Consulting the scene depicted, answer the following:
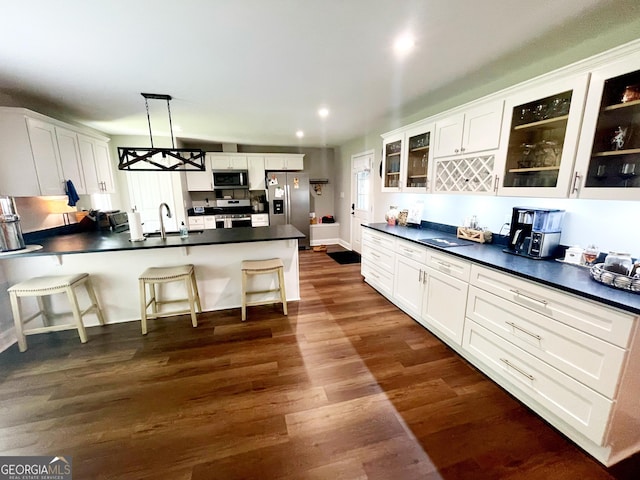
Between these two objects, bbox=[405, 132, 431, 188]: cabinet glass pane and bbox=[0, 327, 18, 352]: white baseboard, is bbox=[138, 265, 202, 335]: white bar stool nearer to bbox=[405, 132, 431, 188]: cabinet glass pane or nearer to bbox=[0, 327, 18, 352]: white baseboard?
bbox=[0, 327, 18, 352]: white baseboard

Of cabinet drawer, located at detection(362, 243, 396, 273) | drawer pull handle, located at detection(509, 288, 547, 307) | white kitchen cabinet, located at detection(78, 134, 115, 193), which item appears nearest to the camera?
drawer pull handle, located at detection(509, 288, 547, 307)

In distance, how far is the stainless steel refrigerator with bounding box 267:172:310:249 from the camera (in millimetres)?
5727

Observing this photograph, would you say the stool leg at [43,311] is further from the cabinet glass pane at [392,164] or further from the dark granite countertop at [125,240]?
the cabinet glass pane at [392,164]

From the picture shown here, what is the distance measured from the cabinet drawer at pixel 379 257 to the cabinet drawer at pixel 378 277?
0.18 feet

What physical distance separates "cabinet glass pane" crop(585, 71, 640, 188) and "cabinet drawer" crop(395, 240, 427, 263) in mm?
1299

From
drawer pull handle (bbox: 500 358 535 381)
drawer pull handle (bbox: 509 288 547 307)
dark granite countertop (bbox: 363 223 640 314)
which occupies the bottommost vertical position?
drawer pull handle (bbox: 500 358 535 381)

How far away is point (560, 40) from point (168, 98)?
3.59 metres

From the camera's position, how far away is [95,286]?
2775 millimetres

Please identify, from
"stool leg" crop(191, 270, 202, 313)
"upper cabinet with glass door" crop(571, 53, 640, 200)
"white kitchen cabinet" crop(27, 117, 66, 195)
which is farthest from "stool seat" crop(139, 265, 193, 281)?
"upper cabinet with glass door" crop(571, 53, 640, 200)

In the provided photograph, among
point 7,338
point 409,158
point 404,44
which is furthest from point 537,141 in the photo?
point 7,338

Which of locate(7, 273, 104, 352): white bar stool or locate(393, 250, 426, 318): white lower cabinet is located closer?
locate(7, 273, 104, 352): white bar stool

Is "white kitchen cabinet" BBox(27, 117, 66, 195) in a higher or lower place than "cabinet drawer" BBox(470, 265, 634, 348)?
higher

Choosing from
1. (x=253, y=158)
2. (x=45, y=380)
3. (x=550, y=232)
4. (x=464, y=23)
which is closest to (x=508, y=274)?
(x=550, y=232)

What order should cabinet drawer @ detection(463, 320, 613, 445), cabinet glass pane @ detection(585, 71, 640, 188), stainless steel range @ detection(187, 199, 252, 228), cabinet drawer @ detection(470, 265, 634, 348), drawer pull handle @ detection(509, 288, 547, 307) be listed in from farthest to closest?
1. stainless steel range @ detection(187, 199, 252, 228)
2. drawer pull handle @ detection(509, 288, 547, 307)
3. cabinet glass pane @ detection(585, 71, 640, 188)
4. cabinet drawer @ detection(463, 320, 613, 445)
5. cabinet drawer @ detection(470, 265, 634, 348)
